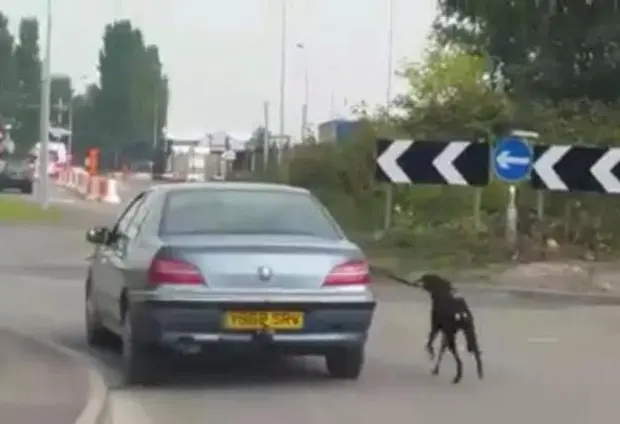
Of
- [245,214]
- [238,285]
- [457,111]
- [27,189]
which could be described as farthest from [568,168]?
[27,189]

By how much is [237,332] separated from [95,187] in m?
53.1

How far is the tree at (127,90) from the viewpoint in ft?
493

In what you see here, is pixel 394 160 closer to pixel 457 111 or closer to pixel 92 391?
pixel 457 111

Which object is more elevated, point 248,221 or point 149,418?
point 248,221

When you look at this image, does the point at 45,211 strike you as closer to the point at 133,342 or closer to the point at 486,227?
the point at 486,227

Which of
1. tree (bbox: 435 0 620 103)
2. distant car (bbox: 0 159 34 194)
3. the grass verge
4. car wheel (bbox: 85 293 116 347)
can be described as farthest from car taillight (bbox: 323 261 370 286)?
distant car (bbox: 0 159 34 194)

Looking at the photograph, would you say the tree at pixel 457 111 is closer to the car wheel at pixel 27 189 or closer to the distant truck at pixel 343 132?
the distant truck at pixel 343 132

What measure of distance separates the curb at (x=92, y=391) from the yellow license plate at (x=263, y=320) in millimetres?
1017

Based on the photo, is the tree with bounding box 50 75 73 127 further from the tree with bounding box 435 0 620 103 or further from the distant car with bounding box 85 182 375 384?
the distant car with bounding box 85 182 375 384

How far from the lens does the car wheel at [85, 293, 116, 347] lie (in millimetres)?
15641

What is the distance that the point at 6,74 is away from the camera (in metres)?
141

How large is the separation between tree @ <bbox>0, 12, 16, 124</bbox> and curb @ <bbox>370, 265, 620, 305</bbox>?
118694 mm

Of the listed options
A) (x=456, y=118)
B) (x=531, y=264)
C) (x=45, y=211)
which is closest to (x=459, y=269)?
(x=531, y=264)

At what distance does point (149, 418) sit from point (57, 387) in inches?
34.4
